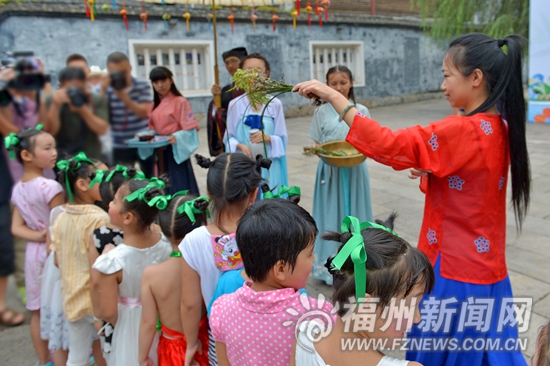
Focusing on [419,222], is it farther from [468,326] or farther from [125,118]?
[125,118]

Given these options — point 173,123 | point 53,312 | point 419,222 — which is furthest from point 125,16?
point 53,312

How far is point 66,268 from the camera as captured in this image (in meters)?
2.22

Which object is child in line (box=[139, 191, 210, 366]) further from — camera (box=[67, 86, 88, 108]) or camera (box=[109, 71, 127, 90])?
camera (box=[109, 71, 127, 90])

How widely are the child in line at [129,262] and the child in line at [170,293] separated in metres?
0.14

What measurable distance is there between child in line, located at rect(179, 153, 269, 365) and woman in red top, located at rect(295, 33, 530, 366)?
0.46 metres

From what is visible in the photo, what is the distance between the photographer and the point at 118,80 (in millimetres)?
5137

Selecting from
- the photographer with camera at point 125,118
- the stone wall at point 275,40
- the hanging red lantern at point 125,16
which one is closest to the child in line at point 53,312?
the photographer with camera at point 125,118

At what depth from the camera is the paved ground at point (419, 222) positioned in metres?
2.75

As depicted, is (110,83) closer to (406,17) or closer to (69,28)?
(69,28)

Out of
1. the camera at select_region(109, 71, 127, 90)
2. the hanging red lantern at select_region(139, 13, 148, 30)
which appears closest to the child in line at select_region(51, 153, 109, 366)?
the camera at select_region(109, 71, 127, 90)

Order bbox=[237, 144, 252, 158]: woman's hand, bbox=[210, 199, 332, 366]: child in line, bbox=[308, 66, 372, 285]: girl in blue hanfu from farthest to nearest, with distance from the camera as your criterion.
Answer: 1. bbox=[237, 144, 252, 158]: woman's hand
2. bbox=[308, 66, 372, 285]: girl in blue hanfu
3. bbox=[210, 199, 332, 366]: child in line

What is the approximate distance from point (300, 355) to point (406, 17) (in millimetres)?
17413

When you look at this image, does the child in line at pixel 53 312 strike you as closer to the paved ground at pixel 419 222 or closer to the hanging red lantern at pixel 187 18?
the paved ground at pixel 419 222

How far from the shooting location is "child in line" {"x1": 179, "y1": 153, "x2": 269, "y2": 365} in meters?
1.71
